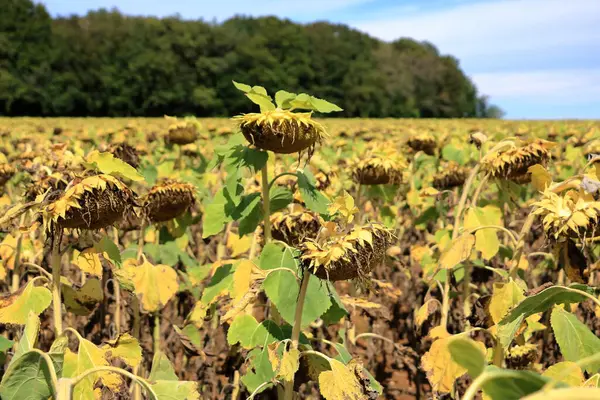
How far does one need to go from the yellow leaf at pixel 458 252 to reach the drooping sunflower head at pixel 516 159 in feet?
1.46

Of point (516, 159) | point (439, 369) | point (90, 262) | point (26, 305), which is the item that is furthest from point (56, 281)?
point (516, 159)

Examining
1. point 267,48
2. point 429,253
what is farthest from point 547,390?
point 267,48

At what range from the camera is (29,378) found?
47.9 inches

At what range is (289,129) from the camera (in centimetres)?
169

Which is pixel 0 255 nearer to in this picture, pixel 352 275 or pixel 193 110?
pixel 352 275

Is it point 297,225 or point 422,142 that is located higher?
point 422,142

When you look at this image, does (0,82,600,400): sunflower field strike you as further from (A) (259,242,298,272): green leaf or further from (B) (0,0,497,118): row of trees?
(B) (0,0,497,118): row of trees

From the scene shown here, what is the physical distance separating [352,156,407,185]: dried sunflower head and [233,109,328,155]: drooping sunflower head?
117 cm

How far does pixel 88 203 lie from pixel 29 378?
0.49 metres

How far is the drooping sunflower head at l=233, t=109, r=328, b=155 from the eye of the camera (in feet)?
5.51

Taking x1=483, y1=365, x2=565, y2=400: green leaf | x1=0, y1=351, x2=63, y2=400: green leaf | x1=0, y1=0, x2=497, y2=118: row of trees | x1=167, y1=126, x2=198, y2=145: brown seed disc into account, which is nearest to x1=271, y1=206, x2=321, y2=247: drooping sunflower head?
x1=0, y1=351, x2=63, y2=400: green leaf

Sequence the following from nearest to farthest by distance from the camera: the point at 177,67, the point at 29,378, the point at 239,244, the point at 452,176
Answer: the point at 29,378 < the point at 239,244 < the point at 452,176 < the point at 177,67

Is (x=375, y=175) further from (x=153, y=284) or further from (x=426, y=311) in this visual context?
(x=153, y=284)

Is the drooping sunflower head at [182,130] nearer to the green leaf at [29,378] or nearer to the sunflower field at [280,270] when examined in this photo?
the sunflower field at [280,270]
